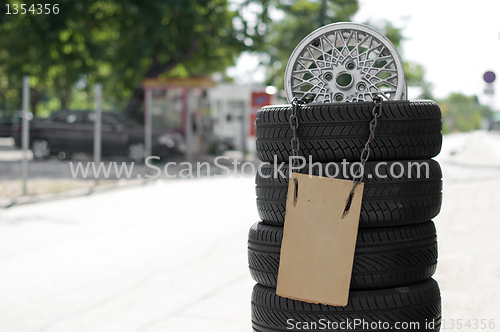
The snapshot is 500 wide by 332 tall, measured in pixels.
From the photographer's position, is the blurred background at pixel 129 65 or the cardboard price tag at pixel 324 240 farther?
the blurred background at pixel 129 65

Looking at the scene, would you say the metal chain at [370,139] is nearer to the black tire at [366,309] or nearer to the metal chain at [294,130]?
the metal chain at [294,130]

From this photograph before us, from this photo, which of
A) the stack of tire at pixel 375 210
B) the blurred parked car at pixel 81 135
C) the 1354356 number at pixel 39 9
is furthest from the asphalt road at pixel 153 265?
the 1354356 number at pixel 39 9

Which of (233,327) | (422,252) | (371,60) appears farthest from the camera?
(233,327)

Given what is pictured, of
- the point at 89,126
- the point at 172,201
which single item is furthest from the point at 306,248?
the point at 89,126

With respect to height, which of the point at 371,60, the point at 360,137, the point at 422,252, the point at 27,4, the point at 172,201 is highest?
the point at 27,4

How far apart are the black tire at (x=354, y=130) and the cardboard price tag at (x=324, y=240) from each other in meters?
0.20

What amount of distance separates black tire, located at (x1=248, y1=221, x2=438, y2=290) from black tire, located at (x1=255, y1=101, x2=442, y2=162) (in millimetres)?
370

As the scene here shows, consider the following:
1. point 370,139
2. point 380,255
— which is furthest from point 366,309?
point 370,139

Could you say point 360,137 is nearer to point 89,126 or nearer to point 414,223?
point 414,223

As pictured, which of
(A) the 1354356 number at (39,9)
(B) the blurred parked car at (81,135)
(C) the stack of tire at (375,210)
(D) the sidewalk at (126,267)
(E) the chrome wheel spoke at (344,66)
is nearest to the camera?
(C) the stack of tire at (375,210)

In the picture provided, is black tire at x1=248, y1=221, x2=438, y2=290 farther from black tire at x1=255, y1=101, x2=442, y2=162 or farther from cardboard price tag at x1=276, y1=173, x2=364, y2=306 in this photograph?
black tire at x1=255, y1=101, x2=442, y2=162

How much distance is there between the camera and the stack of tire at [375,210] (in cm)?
284

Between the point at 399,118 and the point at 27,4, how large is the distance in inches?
777

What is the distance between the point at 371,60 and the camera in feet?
12.2
